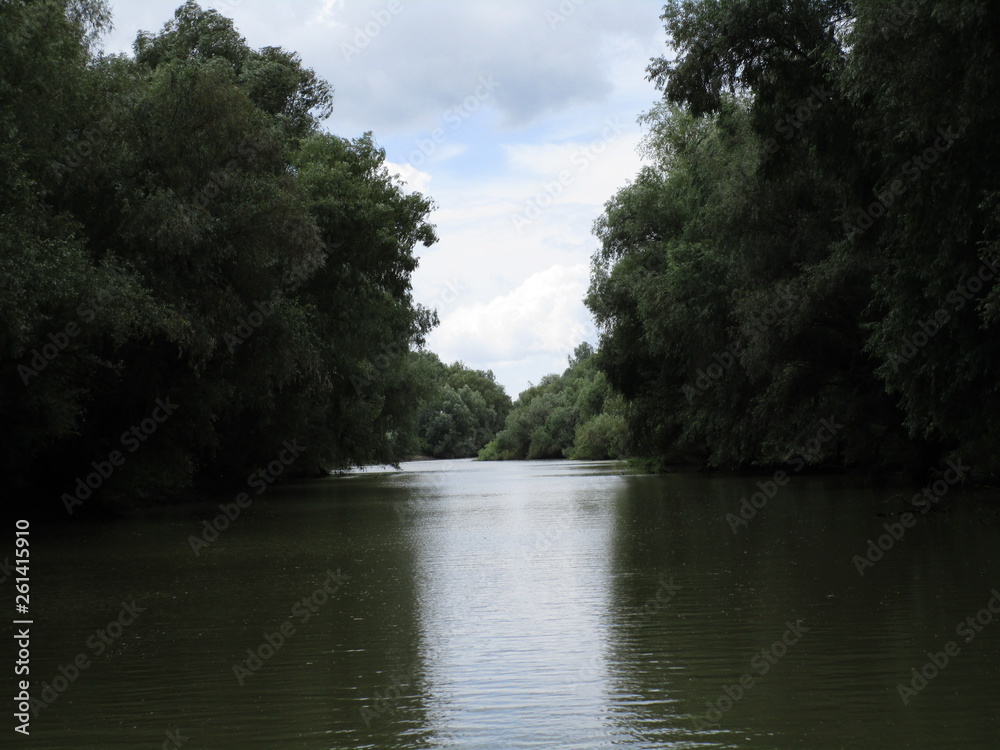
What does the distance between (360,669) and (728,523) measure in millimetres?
12370

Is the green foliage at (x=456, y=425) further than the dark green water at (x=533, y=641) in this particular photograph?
Yes

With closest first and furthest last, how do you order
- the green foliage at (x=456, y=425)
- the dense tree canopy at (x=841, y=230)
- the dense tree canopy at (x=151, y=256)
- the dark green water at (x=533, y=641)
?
the dark green water at (x=533, y=641), the dense tree canopy at (x=841, y=230), the dense tree canopy at (x=151, y=256), the green foliage at (x=456, y=425)

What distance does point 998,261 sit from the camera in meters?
12.8

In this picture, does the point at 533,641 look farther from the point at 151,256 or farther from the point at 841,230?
the point at 841,230

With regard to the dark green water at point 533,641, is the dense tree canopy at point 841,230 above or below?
above

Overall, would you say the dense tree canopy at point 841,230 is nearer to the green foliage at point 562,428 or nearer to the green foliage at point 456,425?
the green foliage at point 562,428

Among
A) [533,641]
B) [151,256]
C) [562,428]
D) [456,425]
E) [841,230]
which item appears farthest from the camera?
[456,425]

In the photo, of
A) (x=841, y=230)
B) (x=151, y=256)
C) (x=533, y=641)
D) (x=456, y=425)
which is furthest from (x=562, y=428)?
(x=533, y=641)

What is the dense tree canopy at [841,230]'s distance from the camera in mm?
13188

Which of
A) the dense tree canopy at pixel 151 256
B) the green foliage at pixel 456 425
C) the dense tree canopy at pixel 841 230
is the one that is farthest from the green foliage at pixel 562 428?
the dense tree canopy at pixel 151 256

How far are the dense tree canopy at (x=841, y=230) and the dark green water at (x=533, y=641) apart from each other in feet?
10.3

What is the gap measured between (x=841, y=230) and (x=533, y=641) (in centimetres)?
1866

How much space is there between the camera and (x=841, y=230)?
80.4ft

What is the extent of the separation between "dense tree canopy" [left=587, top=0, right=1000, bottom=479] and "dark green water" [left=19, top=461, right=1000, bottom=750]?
10.3 feet
